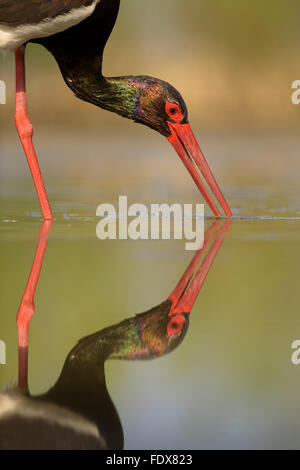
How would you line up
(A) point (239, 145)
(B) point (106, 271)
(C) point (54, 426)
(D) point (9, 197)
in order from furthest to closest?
1. (A) point (239, 145)
2. (D) point (9, 197)
3. (B) point (106, 271)
4. (C) point (54, 426)

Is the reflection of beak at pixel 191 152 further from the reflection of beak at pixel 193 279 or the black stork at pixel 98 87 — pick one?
the reflection of beak at pixel 193 279

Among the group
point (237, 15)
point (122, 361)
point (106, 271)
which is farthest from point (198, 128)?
point (122, 361)

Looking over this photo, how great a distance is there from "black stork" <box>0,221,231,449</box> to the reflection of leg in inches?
4.2

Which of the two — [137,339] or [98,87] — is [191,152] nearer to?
[98,87]

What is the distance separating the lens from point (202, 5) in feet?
40.7

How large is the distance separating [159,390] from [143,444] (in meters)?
0.33

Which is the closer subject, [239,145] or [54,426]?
[54,426]

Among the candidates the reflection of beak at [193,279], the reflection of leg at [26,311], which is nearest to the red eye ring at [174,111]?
the reflection of beak at [193,279]

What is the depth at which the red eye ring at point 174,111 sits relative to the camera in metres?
5.48

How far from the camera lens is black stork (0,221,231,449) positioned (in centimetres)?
218

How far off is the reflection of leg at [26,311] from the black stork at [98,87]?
1.26 meters

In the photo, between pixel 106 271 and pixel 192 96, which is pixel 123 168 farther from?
pixel 106 271

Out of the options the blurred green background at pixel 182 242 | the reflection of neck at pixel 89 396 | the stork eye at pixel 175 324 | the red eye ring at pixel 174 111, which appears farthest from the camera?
the red eye ring at pixel 174 111

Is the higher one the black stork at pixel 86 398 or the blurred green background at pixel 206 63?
the blurred green background at pixel 206 63
